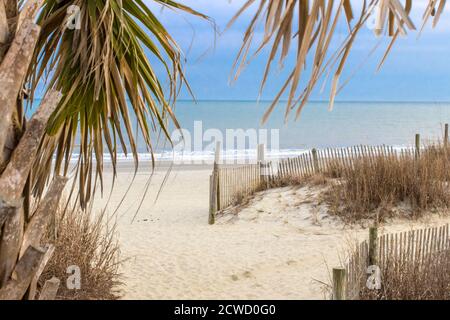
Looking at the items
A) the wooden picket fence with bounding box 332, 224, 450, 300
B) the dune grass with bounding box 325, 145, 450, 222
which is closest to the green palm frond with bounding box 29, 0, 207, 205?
the wooden picket fence with bounding box 332, 224, 450, 300

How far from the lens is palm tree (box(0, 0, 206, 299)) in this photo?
2730mm

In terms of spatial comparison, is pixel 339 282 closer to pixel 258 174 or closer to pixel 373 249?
pixel 373 249

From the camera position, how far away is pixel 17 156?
8.94ft

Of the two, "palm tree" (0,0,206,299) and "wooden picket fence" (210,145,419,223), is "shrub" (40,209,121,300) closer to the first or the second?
"palm tree" (0,0,206,299)

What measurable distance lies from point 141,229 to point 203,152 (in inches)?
819

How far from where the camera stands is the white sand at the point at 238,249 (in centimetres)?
701

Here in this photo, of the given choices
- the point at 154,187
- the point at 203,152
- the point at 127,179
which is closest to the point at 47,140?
the point at 154,187

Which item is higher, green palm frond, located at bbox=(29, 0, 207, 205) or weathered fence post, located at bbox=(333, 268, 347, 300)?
green palm frond, located at bbox=(29, 0, 207, 205)

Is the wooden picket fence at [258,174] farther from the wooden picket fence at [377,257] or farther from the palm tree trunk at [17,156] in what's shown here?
the palm tree trunk at [17,156]

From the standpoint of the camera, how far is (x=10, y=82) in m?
2.63

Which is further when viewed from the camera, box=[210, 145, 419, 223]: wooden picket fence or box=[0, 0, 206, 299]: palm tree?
box=[210, 145, 419, 223]: wooden picket fence

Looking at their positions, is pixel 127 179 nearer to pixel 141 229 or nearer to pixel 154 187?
pixel 154 187

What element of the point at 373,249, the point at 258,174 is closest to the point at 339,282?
the point at 373,249

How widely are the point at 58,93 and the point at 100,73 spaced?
45 centimetres
